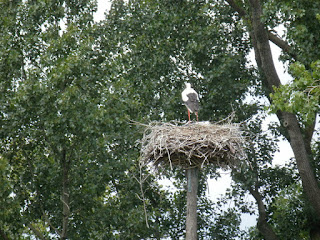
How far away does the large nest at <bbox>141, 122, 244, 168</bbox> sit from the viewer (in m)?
9.16

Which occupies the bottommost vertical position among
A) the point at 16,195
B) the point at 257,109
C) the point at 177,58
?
the point at 16,195

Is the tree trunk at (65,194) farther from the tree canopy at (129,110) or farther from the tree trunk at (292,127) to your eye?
the tree trunk at (292,127)

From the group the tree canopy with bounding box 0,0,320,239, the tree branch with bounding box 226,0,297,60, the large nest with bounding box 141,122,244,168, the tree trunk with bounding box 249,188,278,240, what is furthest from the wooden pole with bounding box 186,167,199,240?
the tree branch with bounding box 226,0,297,60

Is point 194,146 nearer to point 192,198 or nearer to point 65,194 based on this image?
point 192,198

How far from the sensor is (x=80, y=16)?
16.0 m

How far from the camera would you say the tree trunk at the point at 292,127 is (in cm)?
1341

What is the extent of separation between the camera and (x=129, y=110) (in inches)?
589

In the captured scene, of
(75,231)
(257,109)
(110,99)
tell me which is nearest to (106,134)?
(110,99)

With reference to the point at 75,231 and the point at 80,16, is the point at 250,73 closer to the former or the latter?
the point at 80,16

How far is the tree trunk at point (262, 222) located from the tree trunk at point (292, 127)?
5.31 ft

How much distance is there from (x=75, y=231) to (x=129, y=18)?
19.0 feet

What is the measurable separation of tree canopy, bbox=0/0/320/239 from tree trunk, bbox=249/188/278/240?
0.04 meters

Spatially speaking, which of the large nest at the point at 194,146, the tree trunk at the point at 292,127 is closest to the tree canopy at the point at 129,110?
the tree trunk at the point at 292,127

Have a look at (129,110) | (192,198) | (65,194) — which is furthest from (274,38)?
(192,198)
